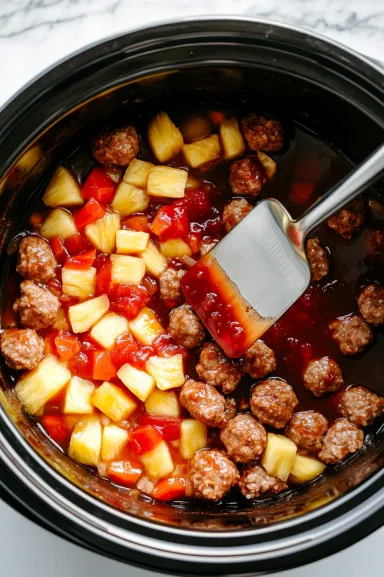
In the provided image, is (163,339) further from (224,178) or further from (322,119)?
(322,119)

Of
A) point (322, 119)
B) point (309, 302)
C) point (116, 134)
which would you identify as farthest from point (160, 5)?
point (309, 302)

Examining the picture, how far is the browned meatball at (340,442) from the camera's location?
14.8 feet

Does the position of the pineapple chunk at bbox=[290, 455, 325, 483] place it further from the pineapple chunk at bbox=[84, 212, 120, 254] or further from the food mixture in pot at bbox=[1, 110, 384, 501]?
the pineapple chunk at bbox=[84, 212, 120, 254]

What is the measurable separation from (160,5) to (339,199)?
1.69 metres

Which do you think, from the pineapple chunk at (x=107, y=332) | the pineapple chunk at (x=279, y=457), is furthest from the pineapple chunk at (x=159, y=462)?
the pineapple chunk at (x=107, y=332)

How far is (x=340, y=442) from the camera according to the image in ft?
14.8

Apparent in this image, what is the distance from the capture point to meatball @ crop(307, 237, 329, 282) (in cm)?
456

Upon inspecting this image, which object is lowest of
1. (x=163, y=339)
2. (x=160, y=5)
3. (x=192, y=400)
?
(x=192, y=400)

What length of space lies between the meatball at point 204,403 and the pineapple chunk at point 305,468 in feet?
1.57

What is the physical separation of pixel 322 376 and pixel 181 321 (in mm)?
837

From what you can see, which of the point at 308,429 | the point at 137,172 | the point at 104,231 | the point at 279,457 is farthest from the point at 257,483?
the point at 137,172

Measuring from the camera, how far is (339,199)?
3869 millimetres

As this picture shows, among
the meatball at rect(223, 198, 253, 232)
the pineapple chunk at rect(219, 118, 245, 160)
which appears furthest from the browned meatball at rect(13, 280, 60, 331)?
the pineapple chunk at rect(219, 118, 245, 160)

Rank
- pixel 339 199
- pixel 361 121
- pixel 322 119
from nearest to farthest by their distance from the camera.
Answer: pixel 339 199
pixel 361 121
pixel 322 119
